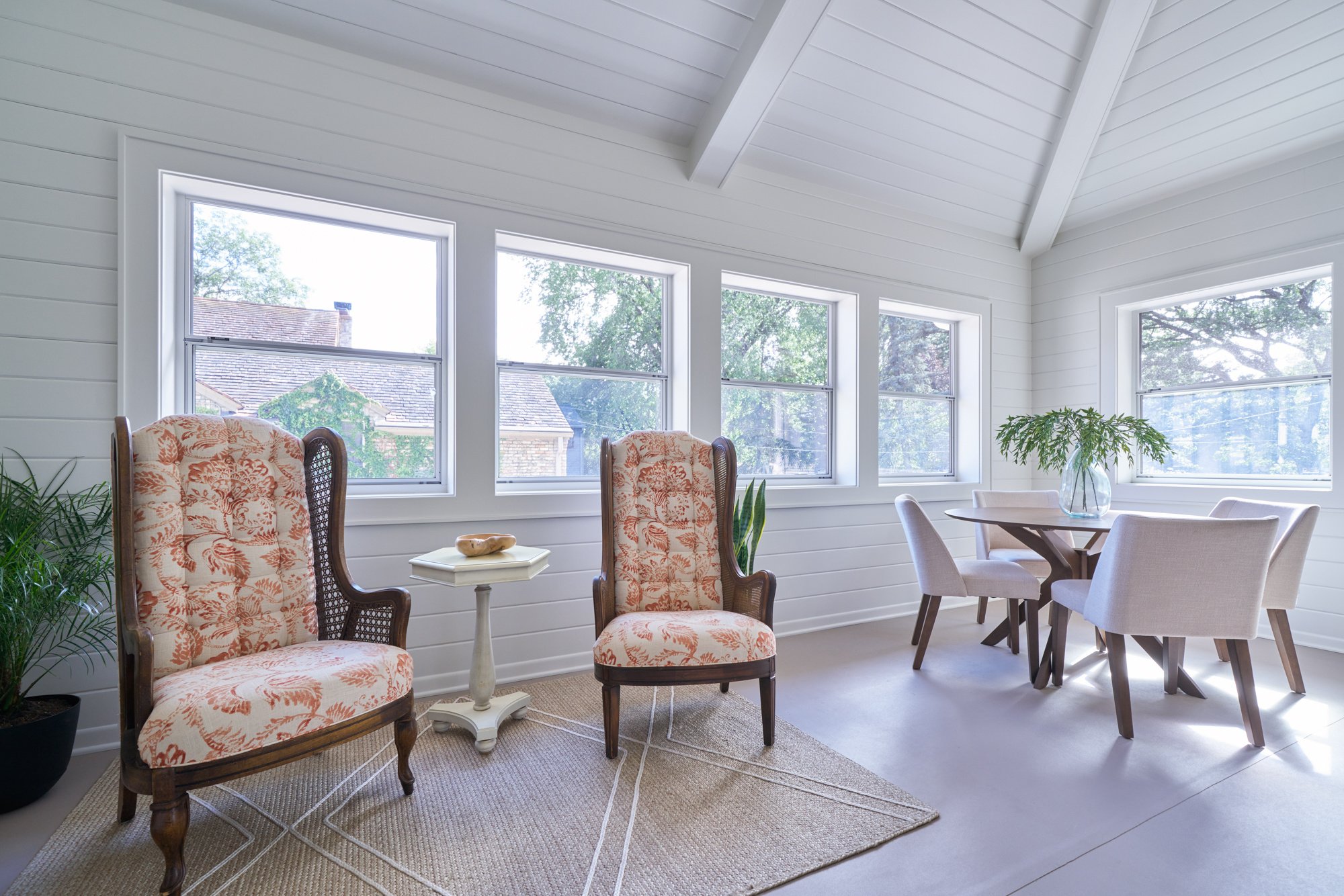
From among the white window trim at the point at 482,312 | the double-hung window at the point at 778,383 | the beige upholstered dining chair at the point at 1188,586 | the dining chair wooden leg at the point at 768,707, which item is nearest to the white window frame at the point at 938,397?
the white window trim at the point at 482,312

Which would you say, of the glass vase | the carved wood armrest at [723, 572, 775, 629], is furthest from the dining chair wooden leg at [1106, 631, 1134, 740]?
the carved wood armrest at [723, 572, 775, 629]

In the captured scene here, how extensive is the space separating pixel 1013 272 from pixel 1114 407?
1253 millimetres

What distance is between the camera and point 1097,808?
1.93 m

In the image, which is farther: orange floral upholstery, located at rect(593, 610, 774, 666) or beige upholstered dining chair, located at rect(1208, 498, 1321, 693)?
beige upholstered dining chair, located at rect(1208, 498, 1321, 693)

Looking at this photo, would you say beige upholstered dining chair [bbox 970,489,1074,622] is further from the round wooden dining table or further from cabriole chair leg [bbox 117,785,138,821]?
cabriole chair leg [bbox 117,785,138,821]

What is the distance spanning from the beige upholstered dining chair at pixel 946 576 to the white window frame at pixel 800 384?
937 mm

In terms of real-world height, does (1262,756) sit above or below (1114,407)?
below

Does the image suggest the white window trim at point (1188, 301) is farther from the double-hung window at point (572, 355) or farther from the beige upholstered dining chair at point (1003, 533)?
the double-hung window at point (572, 355)

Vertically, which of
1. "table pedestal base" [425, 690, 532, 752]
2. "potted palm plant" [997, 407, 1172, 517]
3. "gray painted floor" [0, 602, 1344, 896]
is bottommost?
"gray painted floor" [0, 602, 1344, 896]

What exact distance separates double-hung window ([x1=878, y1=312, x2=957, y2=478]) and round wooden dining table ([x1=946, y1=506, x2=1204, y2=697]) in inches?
45.5

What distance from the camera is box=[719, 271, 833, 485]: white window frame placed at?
389 cm

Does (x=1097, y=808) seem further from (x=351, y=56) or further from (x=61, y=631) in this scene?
(x=351, y=56)

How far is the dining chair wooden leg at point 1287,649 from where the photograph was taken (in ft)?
9.34

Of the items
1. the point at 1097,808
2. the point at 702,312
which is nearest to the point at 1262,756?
the point at 1097,808
